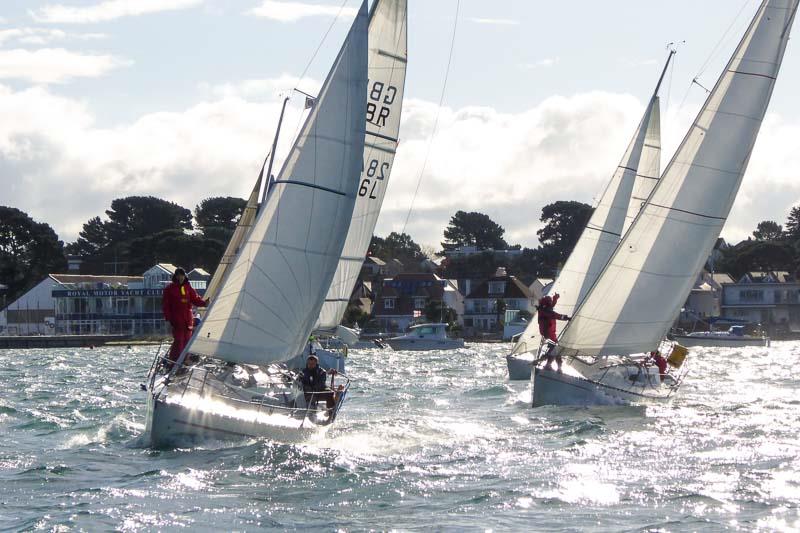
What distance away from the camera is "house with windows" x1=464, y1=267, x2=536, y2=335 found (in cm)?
10066

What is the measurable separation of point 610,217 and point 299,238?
16.2 m

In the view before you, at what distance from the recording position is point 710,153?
72.4 feet

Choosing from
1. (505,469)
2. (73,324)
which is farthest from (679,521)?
(73,324)

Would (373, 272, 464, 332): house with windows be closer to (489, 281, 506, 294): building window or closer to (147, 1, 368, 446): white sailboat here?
(489, 281, 506, 294): building window

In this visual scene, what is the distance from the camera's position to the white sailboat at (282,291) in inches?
625

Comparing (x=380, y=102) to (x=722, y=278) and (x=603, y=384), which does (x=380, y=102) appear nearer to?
(x=603, y=384)

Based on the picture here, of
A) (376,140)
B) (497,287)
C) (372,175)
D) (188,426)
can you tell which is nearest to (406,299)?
(497,287)

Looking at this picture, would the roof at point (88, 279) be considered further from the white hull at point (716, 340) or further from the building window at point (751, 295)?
the building window at point (751, 295)

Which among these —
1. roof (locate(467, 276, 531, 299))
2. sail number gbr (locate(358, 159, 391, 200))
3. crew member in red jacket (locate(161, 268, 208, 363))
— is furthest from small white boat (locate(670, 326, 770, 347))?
crew member in red jacket (locate(161, 268, 208, 363))

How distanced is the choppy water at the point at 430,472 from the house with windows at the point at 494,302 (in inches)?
3021

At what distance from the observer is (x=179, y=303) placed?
1738cm

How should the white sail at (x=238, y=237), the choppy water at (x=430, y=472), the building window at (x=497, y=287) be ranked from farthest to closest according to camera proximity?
the building window at (x=497, y=287) → the white sail at (x=238, y=237) → the choppy water at (x=430, y=472)

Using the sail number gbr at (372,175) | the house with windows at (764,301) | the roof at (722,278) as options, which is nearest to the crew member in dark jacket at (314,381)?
the sail number gbr at (372,175)

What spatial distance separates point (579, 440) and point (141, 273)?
88.7 meters
